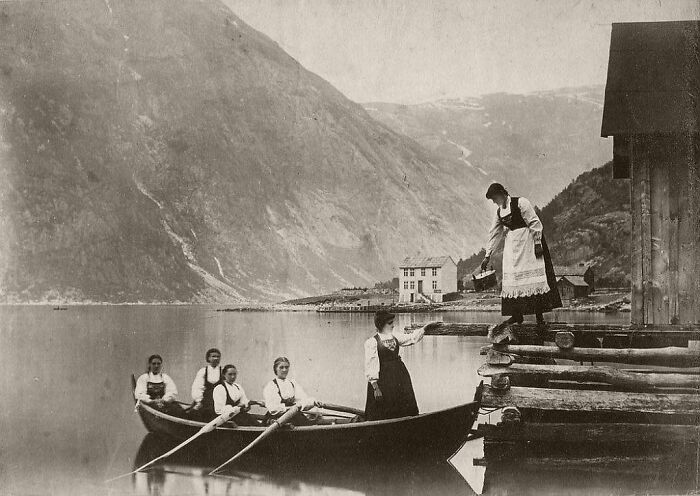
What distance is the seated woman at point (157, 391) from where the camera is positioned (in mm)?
11281

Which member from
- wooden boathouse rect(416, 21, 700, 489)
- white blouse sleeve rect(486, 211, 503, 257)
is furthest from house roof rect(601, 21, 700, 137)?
white blouse sleeve rect(486, 211, 503, 257)

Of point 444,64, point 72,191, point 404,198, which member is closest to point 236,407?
point 444,64

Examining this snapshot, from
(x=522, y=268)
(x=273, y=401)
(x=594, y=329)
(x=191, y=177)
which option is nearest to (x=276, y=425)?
(x=273, y=401)

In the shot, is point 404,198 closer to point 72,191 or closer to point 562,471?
point 72,191

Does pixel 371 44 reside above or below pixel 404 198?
below

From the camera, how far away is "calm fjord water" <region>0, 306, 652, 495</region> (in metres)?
9.75

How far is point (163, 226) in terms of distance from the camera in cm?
11650

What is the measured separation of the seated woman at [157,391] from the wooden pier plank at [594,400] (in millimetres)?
5401

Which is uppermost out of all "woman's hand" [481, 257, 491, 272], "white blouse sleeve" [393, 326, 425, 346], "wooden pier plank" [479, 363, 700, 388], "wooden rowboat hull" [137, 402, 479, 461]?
"woman's hand" [481, 257, 491, 272]

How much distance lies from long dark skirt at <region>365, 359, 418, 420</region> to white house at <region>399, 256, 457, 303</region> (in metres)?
50.3

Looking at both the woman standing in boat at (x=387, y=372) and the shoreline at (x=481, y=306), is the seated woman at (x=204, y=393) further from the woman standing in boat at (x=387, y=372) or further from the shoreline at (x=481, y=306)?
the shoreline at (x=481, y=306)

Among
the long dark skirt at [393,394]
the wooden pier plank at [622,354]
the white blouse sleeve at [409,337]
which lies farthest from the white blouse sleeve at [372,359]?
the wooden pier plank at [622,354]

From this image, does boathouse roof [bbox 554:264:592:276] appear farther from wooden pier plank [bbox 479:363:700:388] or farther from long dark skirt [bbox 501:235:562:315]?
wooden pier plank [bbox 479:363:700:388]

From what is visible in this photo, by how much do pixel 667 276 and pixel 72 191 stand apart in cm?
11009
